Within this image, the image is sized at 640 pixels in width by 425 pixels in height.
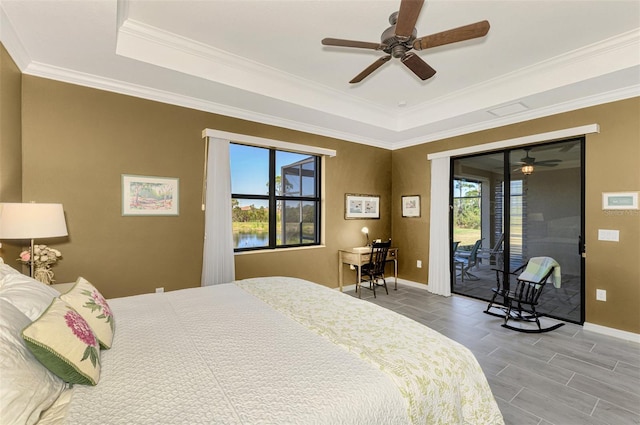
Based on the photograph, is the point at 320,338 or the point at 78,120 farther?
the point at 78,120

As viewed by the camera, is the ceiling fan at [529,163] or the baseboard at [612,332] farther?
the ceiling fan at [529,163]

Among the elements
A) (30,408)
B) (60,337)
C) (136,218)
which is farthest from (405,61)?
(136,218)

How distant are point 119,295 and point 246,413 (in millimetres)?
2783

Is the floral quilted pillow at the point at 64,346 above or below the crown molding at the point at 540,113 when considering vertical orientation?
below

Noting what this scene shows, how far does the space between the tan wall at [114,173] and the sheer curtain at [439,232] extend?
284cm

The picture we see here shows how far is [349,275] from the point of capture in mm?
5035

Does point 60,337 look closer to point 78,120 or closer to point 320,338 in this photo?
point 320,338

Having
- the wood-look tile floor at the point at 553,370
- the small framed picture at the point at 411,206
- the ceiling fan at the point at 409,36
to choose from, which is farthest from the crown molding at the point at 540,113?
the wood-look tile floor at the point at 553,370

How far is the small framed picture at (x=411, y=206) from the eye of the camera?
5227mm

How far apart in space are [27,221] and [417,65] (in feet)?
10.1

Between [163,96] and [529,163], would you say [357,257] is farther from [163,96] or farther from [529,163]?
[163,96]

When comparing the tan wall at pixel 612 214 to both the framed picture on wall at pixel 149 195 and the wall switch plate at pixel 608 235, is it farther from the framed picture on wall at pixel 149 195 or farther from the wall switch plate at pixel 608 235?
the framed picture on wall at pixel 149 195

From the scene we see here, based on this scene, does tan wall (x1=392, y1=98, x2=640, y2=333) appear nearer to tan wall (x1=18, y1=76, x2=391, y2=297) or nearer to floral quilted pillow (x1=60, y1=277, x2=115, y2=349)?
tan wall (x1=18, y1=76, x2=391, y2=297)

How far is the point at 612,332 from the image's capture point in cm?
325
